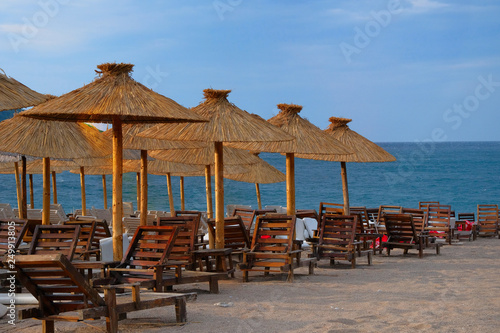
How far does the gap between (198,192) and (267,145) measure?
52.1 m

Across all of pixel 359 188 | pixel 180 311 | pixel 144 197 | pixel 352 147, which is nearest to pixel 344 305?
pixel 180 311

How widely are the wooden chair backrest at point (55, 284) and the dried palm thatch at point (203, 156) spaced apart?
6867mm

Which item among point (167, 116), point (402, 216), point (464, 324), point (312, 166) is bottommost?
point (464, 324)

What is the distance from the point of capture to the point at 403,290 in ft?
24.0

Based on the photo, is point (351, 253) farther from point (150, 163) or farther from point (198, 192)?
point (198, 192)

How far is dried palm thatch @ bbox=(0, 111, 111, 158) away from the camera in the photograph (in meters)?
8.67

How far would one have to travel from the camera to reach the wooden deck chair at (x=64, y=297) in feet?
14.0

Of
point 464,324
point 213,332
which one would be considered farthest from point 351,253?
point 213,332

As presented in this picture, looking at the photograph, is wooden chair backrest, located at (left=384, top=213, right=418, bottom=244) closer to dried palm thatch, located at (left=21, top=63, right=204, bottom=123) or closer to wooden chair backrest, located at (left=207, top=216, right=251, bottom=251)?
wooden chair backrest, located at (left=207, top=216, right=251, bottom=251)

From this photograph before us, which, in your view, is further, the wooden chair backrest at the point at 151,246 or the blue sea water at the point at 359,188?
the blue sea water at the point at 359,188

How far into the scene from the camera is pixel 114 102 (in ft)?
21.4

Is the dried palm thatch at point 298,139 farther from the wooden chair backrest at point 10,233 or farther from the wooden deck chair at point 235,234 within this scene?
the wooden chair backrest at point 10,233

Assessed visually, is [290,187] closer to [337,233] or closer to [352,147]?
[337,233]

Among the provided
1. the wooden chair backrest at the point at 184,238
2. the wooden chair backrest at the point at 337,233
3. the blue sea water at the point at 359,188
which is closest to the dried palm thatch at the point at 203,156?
the wooden chair backrest at the point at 337,233
